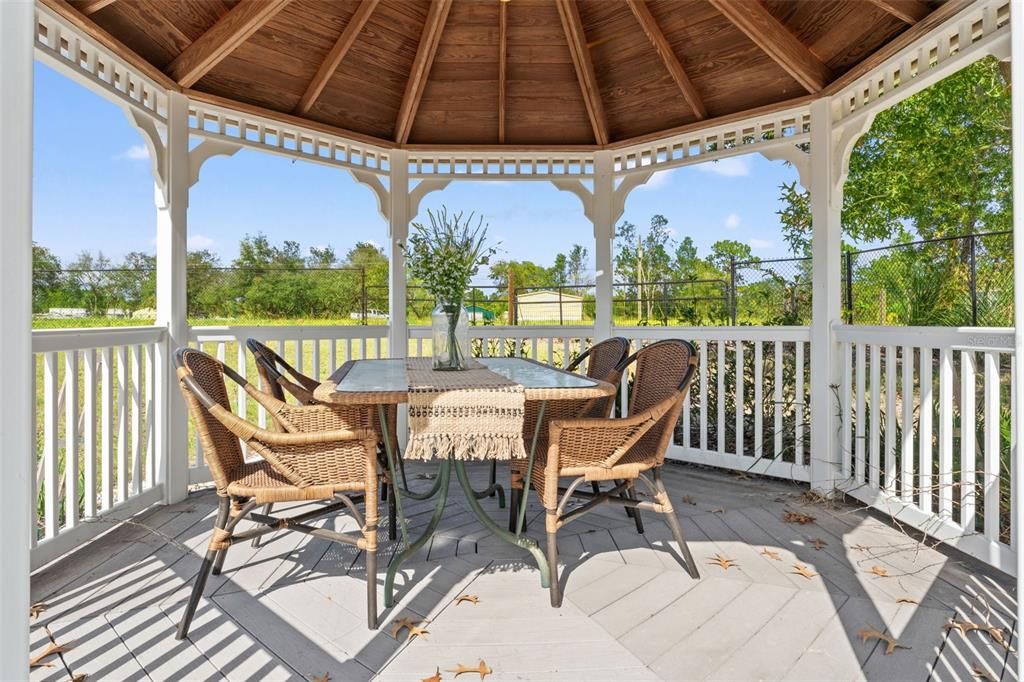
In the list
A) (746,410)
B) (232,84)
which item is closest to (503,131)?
(232,84)

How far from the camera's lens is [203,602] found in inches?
83.8

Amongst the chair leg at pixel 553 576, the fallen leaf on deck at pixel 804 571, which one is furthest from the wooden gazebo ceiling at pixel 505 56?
the chair leg at pixel 553 576

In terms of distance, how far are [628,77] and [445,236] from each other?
2.23 meters

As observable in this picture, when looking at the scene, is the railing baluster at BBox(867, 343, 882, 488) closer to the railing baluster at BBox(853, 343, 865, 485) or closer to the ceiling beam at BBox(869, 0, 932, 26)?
the railing baluster at BBox(853, 343, 865, 485)

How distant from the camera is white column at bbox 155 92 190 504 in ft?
10.9

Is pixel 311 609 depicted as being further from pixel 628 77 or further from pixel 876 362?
pixel 628 77

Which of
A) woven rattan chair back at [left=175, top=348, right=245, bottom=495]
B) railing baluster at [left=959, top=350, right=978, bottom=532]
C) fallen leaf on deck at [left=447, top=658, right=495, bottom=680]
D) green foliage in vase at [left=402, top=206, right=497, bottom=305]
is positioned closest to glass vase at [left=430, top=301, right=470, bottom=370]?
green foliage in vase at [left=402, top=206, right=497, bottom=305]

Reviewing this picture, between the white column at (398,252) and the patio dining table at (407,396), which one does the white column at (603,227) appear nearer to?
the white column at (398,252)

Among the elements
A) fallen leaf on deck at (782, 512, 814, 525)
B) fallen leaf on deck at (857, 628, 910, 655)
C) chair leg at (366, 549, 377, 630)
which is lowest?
fallen leaf on deck at (857, 628, 910, 655)

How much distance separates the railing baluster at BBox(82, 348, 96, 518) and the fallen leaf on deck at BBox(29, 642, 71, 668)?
1.10m

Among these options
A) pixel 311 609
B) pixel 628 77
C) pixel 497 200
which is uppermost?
pixel 497 200

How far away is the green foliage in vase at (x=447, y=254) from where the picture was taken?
2.63m

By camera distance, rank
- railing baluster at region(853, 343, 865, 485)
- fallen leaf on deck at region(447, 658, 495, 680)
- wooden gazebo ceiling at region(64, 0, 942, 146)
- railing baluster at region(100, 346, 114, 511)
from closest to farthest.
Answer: fallen leaf on deck at region(447, 658, 495, 680)
railing baluster at region(100, 346, 114, 511)
wooden gazebo ceiling at region(64, 0, 942, 146)
railing baluster at region(853, 343, 865, 485)

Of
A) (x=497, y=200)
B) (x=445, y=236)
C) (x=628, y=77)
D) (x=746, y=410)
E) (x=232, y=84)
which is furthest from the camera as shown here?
(x=497, y=200)
